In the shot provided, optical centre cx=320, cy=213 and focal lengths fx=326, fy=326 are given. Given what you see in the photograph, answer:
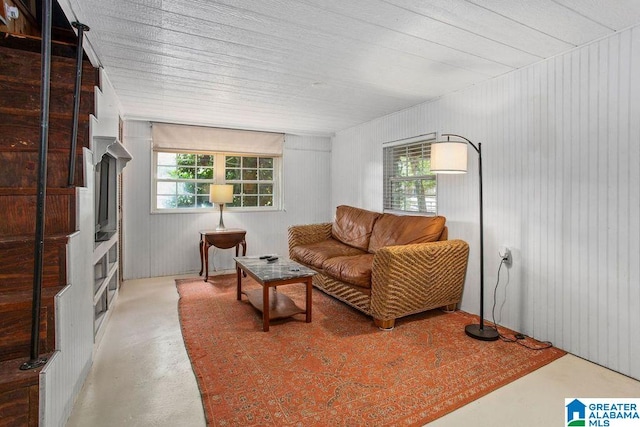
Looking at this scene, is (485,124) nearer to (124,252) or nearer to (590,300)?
(590,300)

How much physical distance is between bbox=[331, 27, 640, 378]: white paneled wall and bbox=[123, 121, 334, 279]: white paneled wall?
2496mm

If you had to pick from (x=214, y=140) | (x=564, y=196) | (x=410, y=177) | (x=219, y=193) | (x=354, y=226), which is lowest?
(x=354, y=226)

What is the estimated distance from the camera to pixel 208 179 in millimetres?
4633

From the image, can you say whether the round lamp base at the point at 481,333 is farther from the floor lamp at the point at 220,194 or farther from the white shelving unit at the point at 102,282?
the floor lamp at the point at 220,194

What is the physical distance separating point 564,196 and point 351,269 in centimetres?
165

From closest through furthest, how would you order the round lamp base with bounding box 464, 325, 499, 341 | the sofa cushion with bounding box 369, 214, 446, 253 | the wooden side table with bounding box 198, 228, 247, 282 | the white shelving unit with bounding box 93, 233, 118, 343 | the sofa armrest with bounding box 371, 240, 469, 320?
the white shelving unit with bounding box 93, 233, 118, 343
the round lamp base with bounding box 464, 325, 499, 341
the sofa armrest with bounding box 371, 240, 469, 320
the sofa cushion with bounding box 369, 214, 446, 253
the wooden side table with bounding box 198, 228, 247, 282

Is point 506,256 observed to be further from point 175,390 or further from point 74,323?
→ point 74,323

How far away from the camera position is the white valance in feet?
13.9

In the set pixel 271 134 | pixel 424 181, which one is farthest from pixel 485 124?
pixel 271 134

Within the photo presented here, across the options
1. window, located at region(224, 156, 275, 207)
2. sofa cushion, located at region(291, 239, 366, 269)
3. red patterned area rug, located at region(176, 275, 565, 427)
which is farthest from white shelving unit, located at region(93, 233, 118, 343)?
window, located at region(224, 156, 275, 207)

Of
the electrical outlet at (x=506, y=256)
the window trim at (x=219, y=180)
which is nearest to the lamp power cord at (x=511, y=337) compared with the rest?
the electrical outlet at (x=506, y=256)

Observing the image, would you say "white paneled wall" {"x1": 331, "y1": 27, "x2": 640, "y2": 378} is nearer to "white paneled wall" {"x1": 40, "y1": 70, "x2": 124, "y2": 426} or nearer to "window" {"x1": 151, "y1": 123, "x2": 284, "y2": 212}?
"window" {"x1": 151, "y1": 123, "x2": 284, "y2": 212}

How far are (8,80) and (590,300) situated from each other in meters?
3.60

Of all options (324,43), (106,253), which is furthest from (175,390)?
(324,43)
